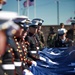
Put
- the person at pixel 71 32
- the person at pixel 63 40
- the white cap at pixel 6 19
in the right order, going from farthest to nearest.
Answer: the person at pixel 71 32 → the person at pixel 63 40 → the white cap at pixel 6 19

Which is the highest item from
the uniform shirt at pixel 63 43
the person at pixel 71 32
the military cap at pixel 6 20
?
the military cap at pixel 6 20

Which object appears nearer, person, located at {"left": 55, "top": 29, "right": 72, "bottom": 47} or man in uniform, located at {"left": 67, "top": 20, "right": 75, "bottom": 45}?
person, located at {"left": 55, "top": 29, "right": 72, "bottom": 47}

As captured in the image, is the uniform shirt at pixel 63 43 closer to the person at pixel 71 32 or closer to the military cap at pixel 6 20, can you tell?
the person at pixel 71 32

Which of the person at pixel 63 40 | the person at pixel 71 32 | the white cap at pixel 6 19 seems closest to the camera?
the white cap at pixel 6 19

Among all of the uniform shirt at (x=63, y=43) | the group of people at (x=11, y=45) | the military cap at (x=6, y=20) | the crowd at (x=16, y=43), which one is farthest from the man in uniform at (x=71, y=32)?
the military cap at (x=6, y=20)

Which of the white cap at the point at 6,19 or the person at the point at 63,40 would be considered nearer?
the white cap at the point at 6,19

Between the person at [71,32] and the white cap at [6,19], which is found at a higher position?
the white cap at [6,19]

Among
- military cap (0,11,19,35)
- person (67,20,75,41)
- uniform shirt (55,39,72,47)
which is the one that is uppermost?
military cap (0,11,19,35)

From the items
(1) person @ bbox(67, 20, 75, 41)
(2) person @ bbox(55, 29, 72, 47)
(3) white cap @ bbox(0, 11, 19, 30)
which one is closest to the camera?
(3) white cap @ bbox(0, 11, 19, 30)

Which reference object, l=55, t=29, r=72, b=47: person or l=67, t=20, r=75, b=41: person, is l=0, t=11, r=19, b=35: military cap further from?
l=67, t=20, r=75, b=41: person

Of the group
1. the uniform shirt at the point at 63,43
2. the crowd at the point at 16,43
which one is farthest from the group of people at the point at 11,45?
the uniform shirt at the point at 63,43

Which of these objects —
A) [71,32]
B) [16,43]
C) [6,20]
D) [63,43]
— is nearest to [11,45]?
[16,43]

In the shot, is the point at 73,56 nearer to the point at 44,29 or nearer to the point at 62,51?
the point at 62,51

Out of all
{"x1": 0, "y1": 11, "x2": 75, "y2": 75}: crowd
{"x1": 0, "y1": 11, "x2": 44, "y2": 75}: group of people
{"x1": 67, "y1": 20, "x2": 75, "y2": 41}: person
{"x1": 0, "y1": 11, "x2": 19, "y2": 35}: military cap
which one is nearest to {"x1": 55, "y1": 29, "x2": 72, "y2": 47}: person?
{"x1": 0, "y1": 11, "x2": 75, "y2": 75}: crowd
